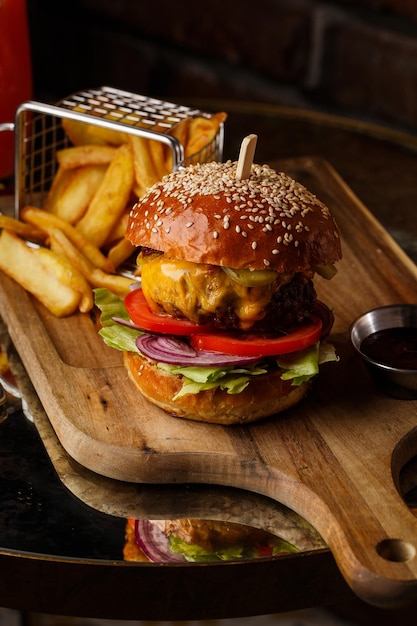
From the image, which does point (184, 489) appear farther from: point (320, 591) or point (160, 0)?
point (160, 0)

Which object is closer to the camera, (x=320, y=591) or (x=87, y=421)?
(x=320, y=591)

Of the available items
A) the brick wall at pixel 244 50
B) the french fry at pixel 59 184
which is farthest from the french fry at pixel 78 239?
the brick wall at pixel 244 50

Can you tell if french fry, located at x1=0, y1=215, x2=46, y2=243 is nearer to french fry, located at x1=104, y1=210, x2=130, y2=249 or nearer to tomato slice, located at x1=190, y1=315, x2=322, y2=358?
french fry, located at x1=104, y1=210, x2=130, y2=249

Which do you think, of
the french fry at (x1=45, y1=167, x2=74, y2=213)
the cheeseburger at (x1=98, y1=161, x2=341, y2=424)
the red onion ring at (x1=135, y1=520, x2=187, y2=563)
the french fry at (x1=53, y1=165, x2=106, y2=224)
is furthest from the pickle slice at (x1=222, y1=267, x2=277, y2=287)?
the french fry at (x1=45, y1=167, x2=74, y2=213)

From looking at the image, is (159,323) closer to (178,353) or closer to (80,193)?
(178,353)

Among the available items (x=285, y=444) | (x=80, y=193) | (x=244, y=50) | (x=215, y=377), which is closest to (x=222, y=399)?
(x=215, y=377)

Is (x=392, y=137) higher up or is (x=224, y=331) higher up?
(x=224, y=331)

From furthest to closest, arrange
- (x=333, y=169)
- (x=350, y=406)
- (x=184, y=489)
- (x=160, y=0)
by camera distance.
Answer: (x=160, y=0), (x=333, y=169), (x=350, y=406), (x=184, y=489)

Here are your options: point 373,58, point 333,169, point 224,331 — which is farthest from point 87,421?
point 373,58
